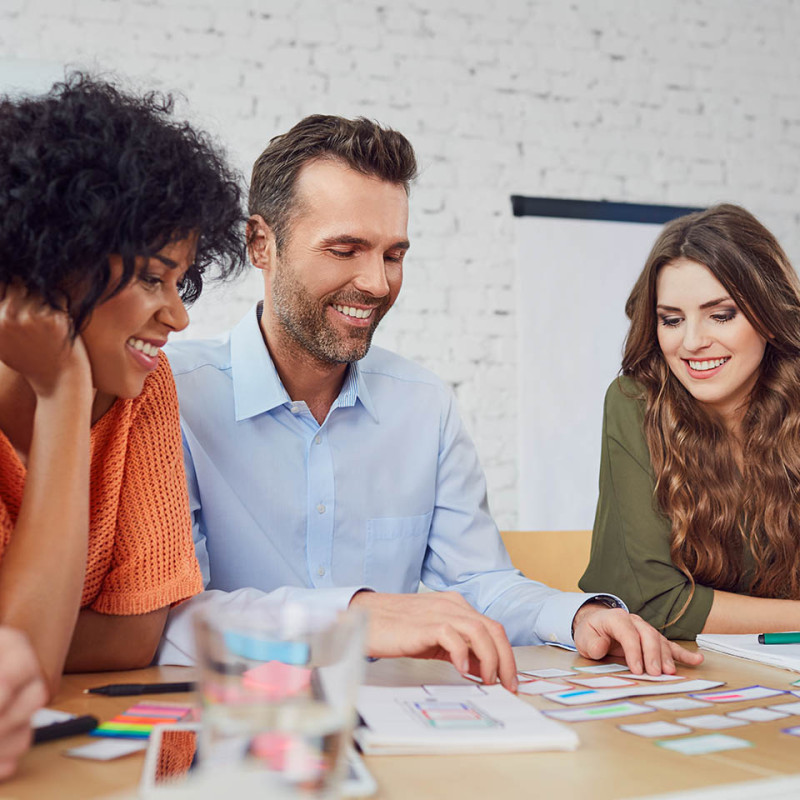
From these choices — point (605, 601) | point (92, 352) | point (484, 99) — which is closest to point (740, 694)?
point (605, 601)

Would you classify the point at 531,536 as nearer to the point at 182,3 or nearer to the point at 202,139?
the point at 202,139

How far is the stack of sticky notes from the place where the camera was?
749 millimetres

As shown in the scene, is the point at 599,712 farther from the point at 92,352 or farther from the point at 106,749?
the point at 92,352

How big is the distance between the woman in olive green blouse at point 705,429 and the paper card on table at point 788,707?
582 mm

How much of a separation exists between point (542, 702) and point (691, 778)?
0.80 ft

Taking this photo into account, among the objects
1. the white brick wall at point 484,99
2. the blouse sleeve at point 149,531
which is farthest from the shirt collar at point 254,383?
the white brick wall at point 484,99

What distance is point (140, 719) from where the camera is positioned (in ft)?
2.58

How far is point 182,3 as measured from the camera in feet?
11.2

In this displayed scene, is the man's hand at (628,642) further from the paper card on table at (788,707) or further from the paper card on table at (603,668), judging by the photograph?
the paper card on table at (788,707)

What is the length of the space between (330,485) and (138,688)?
72cm

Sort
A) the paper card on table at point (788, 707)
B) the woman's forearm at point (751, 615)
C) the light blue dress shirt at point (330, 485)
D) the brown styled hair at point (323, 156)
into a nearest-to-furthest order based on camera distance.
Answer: the paper card on table at point (788, 707) < the woman's forearm at point (751, 615) < the light blue dress shirt at point (330, 485) < the brown styled hair at point (323, 156)

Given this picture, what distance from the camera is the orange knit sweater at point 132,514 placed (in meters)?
1.09

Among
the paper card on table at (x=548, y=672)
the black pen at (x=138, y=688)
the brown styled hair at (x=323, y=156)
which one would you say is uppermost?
the brown styled hair at (x=323, y=156)

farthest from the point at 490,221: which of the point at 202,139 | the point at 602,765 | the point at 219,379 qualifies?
the point at 602,765
